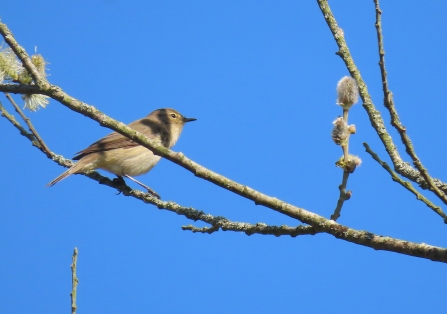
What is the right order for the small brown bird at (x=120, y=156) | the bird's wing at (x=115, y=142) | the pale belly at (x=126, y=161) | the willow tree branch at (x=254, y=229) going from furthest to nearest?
1. the pale belly at (x=126, y=161)
2. the bird's wing at (x=115, y=142)
3. the small brown bird at (x=120, y=156)
4. the willow tree branch at (x=254, y=229)

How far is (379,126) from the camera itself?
2.84 m

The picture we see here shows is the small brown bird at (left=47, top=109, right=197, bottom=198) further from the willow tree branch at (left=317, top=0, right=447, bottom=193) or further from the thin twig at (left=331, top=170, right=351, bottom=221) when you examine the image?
the thin twig at (left=331, top=170, right=351, bottom=221)

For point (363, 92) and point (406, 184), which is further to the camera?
point (363, 92)

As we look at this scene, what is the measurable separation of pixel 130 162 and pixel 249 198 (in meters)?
5.45

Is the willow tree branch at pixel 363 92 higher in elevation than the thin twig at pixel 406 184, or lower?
higher

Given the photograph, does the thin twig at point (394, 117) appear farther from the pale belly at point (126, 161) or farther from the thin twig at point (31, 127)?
the pale belly at point (126, 161)

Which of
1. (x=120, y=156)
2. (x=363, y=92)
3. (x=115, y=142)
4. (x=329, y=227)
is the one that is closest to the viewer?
(x=329, y=227)

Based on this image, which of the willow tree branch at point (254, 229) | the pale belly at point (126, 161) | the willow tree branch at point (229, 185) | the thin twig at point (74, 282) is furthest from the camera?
the pale belly at point (126, 161)

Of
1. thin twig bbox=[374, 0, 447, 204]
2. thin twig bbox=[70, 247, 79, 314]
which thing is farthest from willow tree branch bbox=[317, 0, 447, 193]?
thin twig bbox=[70, 247, 79, 314]

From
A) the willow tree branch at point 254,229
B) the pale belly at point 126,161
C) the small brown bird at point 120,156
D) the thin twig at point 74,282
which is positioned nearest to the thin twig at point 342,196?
the willow tree branch at point 254,229

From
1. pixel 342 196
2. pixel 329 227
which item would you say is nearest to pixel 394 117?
pixel 342 196

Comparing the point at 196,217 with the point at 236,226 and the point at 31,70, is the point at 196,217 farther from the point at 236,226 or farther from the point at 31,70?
the point at 31,70

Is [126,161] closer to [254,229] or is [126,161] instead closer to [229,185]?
[254,229]

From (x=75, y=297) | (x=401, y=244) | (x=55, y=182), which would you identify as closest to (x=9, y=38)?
(x=75, y=297)
